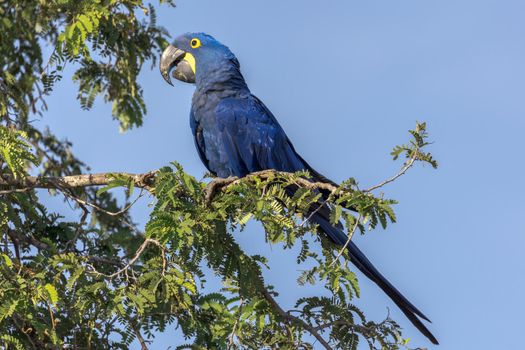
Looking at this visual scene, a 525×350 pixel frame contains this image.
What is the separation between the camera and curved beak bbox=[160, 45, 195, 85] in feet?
21.1

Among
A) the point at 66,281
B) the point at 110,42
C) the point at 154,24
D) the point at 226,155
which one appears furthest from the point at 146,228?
the point at 154,24

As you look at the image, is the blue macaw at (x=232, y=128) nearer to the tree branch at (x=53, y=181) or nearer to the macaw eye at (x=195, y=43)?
the macaw eye at (x=195, y=43)

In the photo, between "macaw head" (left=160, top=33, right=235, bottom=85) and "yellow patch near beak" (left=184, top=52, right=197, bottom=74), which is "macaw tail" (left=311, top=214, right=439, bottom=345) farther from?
"yellow patch near beak" (left=184, top=52, right=197, bottom=74)

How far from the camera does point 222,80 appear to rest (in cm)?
602

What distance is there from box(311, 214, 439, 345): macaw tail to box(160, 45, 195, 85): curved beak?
75.2 inches

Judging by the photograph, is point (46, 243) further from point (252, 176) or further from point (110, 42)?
point (110, 42)

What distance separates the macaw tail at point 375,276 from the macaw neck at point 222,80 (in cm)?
138

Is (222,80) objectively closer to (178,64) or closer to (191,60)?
(191,60)

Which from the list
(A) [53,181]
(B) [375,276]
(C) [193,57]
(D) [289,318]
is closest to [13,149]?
(A) [53,181]

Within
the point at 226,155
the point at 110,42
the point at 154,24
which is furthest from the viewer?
the point at 154,24

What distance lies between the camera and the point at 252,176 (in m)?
4.30

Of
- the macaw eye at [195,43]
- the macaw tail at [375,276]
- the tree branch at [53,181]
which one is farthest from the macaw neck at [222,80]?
the tree branch at [53,181]

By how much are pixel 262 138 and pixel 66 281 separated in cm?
193

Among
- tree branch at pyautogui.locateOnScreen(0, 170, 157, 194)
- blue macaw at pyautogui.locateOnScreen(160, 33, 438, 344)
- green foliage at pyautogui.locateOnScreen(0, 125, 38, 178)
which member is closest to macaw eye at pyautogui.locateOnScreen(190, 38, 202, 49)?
blue macaw at pyautogui.locateOnScreen(160, 33, 438, 344)
